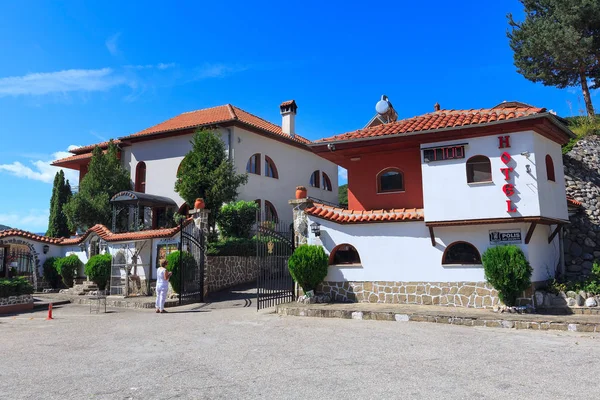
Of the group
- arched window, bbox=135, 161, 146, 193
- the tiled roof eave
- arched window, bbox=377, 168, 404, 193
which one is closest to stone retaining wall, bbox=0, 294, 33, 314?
the tiled roof eave

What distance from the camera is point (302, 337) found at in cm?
905

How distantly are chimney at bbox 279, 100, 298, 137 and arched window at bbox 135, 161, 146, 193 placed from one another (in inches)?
357

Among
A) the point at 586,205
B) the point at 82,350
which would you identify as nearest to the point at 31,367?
the point at 82,350

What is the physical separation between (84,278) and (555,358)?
1941 centimetres

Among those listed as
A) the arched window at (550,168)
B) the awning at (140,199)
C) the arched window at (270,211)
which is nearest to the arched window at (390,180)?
the arched window at (550,168)

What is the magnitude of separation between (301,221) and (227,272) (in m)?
6.10

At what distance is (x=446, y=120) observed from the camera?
43.2ft

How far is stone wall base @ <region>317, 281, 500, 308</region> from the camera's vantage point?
11867mm

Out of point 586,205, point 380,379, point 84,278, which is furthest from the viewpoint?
point 84,278

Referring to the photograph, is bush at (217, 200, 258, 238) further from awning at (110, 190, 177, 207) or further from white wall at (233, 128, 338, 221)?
awning at (110, 190, 177, 207)

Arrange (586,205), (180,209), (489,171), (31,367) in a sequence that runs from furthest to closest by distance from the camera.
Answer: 1. (180,209)
2. (586,205)
3. (489,171)
4. (31,367)

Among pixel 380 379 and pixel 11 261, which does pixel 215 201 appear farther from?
pixel 380 379

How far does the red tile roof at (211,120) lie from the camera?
24406 millimetres

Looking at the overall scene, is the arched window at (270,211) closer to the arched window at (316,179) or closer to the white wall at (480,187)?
the arched window at (316,179)
